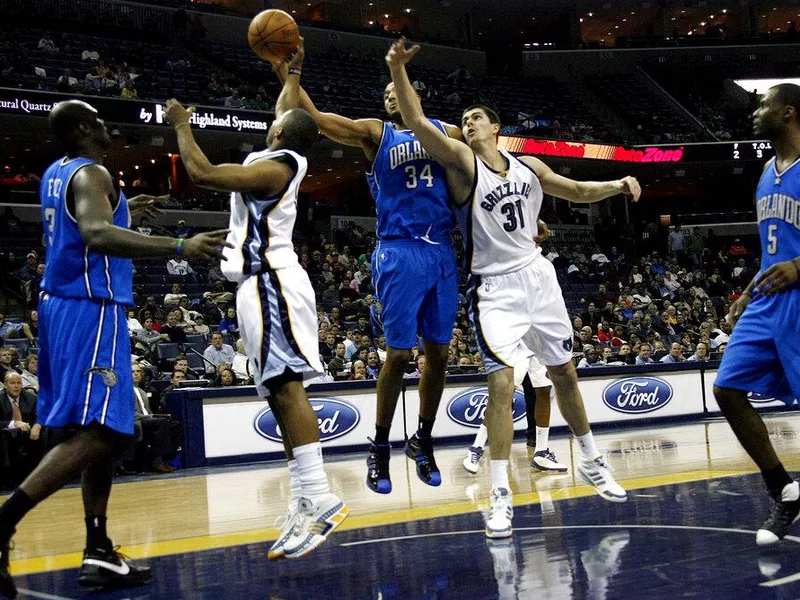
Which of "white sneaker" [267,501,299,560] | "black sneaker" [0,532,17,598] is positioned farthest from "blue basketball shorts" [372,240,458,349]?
"black sneaker" [0,532,17,598]

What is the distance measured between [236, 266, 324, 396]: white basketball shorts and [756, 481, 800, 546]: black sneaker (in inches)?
78.9

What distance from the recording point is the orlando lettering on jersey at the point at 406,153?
17.4 ft

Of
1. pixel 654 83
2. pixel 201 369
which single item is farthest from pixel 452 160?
pixel 654 83

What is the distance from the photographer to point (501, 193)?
508 centimetres

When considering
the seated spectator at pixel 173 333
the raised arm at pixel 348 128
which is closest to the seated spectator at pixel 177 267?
the seated spectator at pixel 173 333

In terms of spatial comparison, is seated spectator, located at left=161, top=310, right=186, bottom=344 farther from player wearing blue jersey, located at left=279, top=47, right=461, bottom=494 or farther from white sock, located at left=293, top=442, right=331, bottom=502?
white sock, located at left=293, top=442, right=331, bottom=502

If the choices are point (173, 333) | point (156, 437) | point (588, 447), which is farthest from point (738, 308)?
point (173, 333)

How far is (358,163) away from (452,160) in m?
23.4

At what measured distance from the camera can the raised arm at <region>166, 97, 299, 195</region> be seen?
386cm

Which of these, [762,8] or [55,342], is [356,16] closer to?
[762,8]

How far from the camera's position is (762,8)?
38156 millimetres

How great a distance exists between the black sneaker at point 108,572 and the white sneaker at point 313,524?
609mm

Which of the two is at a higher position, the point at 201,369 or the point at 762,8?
the point at 762,8

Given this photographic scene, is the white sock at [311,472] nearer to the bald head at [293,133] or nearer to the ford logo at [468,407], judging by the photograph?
the bald head at [293,133]
